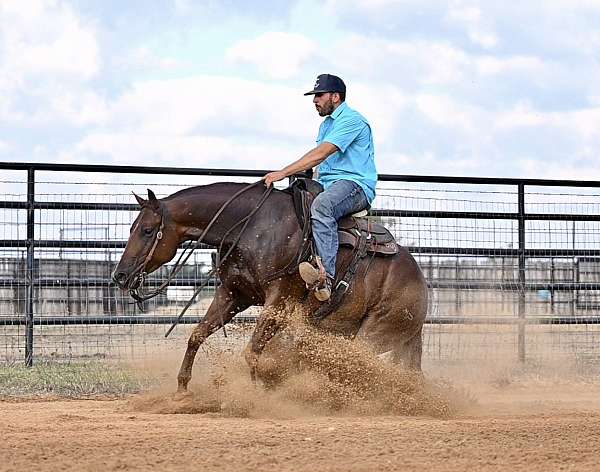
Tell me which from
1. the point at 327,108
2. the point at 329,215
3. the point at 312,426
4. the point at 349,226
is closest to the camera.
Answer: the point at 312,426

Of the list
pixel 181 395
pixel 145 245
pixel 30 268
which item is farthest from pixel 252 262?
pixel 30 268

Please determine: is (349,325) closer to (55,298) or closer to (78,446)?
(78,446)

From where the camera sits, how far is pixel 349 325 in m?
8.75

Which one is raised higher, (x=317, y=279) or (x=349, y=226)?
(x=349, y=226)

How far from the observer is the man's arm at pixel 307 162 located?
8.43m

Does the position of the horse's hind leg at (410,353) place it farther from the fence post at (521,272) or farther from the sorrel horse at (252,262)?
the fence post at (521,272)

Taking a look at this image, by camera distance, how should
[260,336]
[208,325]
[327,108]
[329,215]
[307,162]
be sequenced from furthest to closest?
[327,108], [208,325], [307,162], [329,215], [260,336]

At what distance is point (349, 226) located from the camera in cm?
869

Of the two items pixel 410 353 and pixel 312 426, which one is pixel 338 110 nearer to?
pixel 410 353

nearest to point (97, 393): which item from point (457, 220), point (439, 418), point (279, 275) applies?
point (279, 275)

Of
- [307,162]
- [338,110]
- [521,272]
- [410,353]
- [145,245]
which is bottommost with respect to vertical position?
[410,353]

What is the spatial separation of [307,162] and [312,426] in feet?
7.65

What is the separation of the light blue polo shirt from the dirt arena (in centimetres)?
137

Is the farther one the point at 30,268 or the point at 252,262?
the point at 30,268
